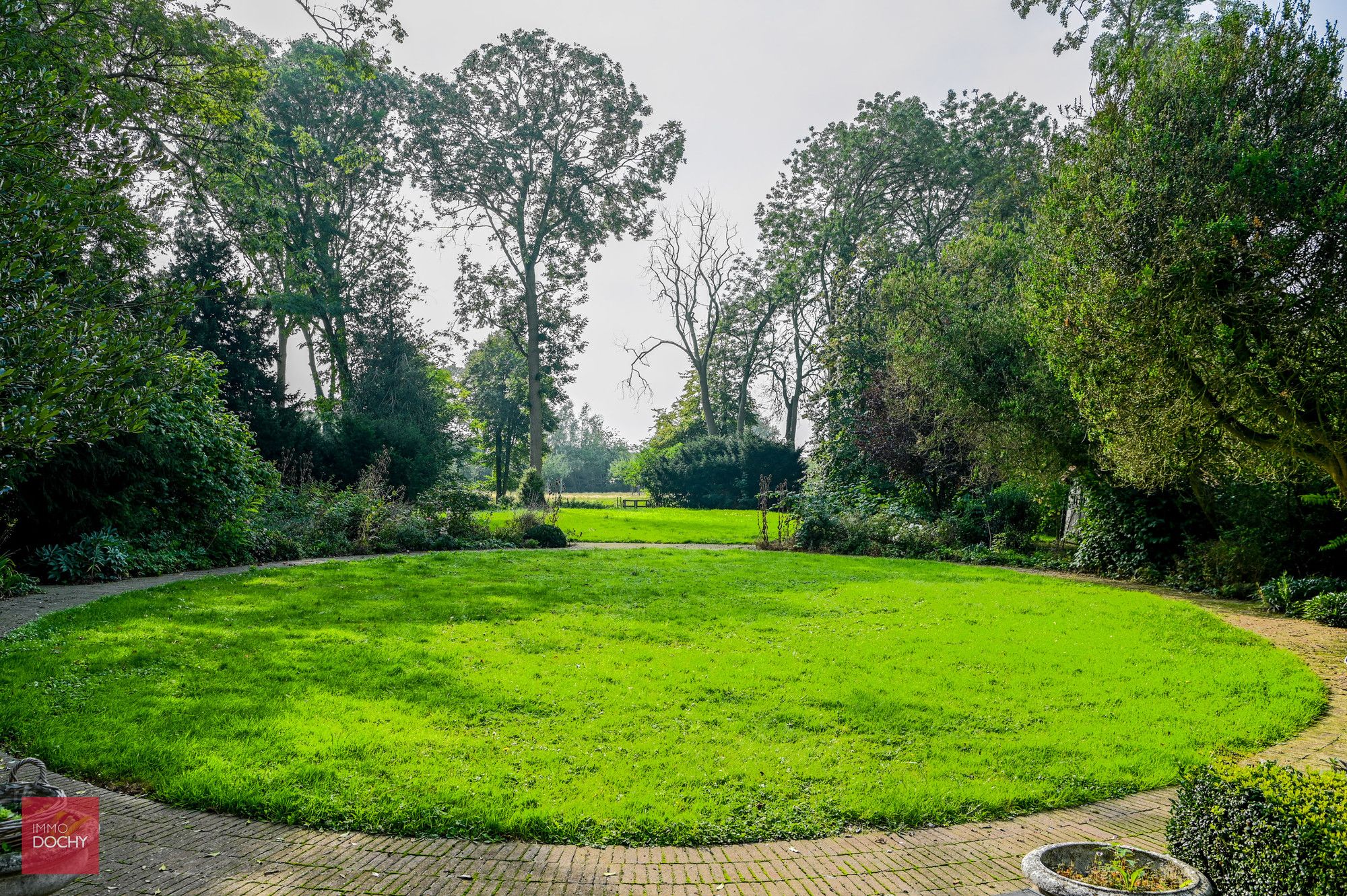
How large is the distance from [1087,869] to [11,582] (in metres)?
11.4

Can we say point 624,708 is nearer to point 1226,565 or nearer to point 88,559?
point 88,559

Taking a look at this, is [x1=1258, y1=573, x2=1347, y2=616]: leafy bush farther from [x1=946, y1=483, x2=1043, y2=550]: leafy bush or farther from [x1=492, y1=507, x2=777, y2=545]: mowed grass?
[x1=492, y1=507, x2=777, y2=545]: mowed grass

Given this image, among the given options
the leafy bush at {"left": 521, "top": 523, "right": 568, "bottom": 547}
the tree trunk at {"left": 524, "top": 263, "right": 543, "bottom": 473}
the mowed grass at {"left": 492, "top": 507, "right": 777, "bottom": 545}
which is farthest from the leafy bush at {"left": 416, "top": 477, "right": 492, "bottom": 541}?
the tree trunk at {"left": 524, "top": 263, "right": 543, "bottom": 473}

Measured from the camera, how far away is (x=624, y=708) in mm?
5301

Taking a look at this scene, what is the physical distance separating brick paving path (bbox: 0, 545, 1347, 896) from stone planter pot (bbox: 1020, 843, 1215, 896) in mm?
333

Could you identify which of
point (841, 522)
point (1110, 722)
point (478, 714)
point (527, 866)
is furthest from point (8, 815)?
point (841, 522)

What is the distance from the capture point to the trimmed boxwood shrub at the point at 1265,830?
8.49ft

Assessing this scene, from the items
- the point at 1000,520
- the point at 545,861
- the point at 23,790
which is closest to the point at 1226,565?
the point at 1000,520

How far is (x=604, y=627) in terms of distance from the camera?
316 inches

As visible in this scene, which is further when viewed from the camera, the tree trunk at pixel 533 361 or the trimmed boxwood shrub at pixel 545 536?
the tree trunk at pixel 533 361

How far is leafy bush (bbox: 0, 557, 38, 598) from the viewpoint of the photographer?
27.7ft

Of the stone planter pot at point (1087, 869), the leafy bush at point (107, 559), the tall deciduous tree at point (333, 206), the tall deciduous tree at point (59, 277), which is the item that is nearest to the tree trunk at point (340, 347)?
the tall deciduous tree at point (333, 206)

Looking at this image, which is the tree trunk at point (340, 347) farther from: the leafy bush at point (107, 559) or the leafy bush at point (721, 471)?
the leafy bush at point (107, 559)

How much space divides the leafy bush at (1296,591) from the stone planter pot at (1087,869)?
376 inches
